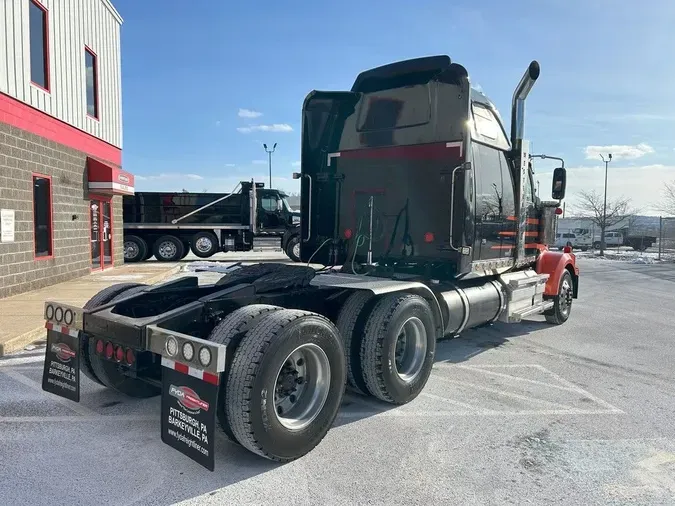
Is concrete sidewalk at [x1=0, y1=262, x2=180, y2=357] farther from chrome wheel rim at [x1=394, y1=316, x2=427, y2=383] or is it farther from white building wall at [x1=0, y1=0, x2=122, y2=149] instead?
chrome wheel rim at [x1=394, y1=316, x2=427, y2=383]

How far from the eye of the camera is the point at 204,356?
3.08 meters

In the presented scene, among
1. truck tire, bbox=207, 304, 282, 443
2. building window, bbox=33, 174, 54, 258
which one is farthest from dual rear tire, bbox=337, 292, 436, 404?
building window, bbox=33, 174, 54, 258

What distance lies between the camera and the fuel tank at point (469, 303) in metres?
5.51

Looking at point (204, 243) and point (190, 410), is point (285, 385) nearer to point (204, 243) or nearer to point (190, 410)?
point (190, 410)

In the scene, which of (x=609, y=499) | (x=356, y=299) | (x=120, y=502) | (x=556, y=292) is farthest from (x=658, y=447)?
(x=556, y=292)

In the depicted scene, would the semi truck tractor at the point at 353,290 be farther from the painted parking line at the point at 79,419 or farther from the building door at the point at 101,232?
the building door at the point at 101,232

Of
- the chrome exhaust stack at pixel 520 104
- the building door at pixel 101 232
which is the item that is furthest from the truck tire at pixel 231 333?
the building door at pixel 101 232

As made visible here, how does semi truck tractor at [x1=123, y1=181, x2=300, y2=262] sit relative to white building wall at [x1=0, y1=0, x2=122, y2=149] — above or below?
below

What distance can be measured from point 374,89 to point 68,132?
29.8 feet

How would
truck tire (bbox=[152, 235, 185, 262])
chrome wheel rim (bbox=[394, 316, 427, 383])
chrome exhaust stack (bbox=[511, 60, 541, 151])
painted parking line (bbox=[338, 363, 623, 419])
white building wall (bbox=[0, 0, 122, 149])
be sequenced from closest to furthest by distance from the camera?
painted parking line (bbox=[338, 363, 623, 419]), chrome wheel rim (bbox=[394, 316, 427, 383]), chrome exhaust stack (bbox=[511, 60, 541, 151]), white building wall (bbox=[0, 0, 122, 149]), truck tire (bbox=[152, 235, 185, 262])

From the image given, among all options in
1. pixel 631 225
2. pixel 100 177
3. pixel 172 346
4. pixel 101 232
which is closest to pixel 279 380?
pixel 172 346

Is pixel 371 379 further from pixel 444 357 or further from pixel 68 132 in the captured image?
pixel 68 132

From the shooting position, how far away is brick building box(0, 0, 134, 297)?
9805mm

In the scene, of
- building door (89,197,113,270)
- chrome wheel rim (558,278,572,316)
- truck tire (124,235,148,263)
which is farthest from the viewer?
truck tire (124,235,148,263)
